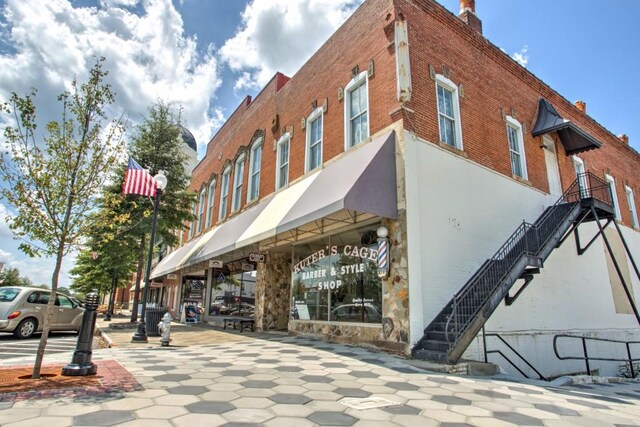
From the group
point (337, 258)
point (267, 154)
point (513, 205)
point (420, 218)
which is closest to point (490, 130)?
point (513, 205)

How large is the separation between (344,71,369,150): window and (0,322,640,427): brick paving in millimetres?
6316

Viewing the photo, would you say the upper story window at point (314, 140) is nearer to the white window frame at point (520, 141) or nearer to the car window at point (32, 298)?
the white window frame at point (520, 141)

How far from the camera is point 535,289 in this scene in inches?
460

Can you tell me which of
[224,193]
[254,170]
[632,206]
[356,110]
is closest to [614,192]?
[632,206]

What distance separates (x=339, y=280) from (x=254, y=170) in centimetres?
828

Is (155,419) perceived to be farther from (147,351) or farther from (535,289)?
(535,289)

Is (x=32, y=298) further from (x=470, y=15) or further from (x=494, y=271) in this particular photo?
(x=470, y=15)

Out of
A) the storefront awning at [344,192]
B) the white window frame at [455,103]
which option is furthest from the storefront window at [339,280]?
the white window frame at [455,103]

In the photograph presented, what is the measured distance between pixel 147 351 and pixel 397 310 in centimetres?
553

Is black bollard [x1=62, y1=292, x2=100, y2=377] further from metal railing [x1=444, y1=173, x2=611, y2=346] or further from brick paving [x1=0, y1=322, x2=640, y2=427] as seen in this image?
metal railing [x1=444, y1=173, x2=611, y2=346]

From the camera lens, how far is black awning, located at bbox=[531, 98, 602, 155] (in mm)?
13469

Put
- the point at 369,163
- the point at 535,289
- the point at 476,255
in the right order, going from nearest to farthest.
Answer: the point at 369,163
the point at 476,255
the point at 535,289

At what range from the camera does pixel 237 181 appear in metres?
18.7

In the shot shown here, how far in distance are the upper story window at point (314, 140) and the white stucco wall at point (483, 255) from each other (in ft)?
12.9
